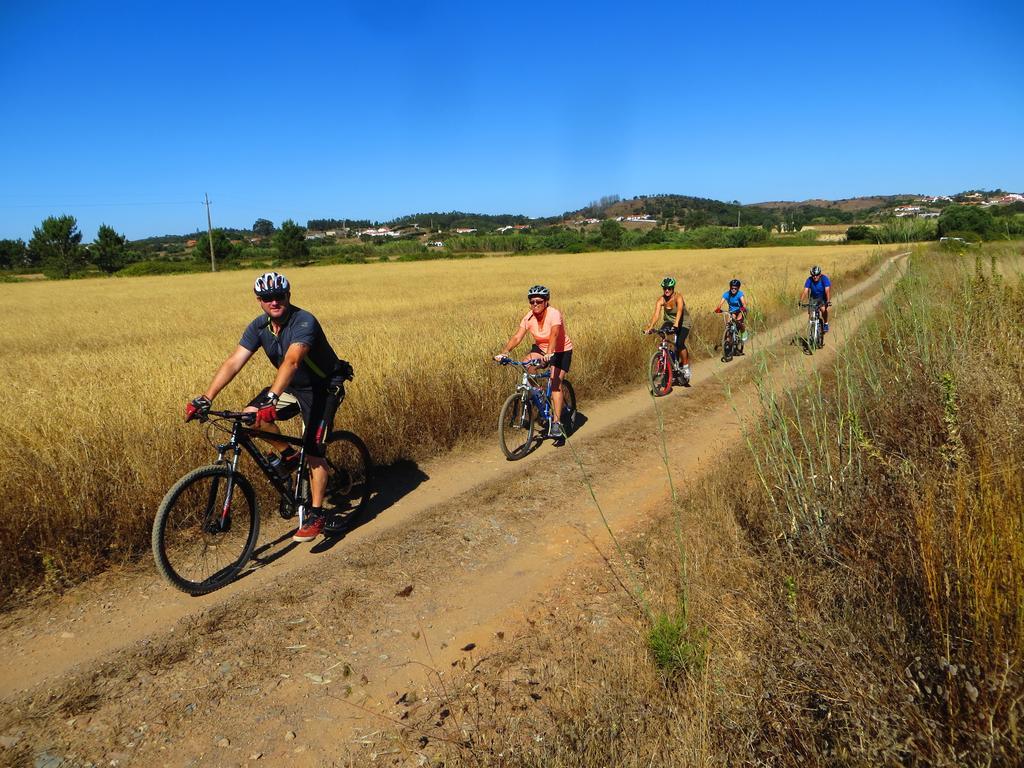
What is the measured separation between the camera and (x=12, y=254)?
3364 inches

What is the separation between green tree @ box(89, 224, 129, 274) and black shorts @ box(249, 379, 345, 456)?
92.0 m

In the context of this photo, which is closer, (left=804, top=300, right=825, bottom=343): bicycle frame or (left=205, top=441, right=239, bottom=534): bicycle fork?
(left=205, top=441, right=239, bottom=534): bicycle fork

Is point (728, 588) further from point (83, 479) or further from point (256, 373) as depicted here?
point (256, 373)

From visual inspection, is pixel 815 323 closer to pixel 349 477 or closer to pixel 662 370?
pixel 662 370

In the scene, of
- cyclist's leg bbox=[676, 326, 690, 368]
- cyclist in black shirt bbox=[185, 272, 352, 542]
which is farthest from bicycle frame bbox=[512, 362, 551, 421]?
cyclist's leg bbox=[676, 326, 690, 368]

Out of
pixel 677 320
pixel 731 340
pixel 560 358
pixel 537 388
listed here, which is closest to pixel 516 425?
pixel 537 388

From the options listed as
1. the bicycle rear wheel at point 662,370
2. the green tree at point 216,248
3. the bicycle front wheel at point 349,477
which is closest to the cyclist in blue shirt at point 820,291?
the bicycle rear wheel at point 662,370

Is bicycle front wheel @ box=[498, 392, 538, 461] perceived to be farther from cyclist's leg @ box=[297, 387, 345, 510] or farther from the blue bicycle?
cyclist's leg @ box=[297, 387, 345, 510]

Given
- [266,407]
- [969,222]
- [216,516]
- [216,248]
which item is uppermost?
[216,248]

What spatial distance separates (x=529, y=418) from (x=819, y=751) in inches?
231

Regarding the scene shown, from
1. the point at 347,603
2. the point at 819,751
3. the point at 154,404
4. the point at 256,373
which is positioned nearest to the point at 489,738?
the point at 819,751

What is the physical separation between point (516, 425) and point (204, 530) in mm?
3921

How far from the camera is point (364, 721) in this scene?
320 cm

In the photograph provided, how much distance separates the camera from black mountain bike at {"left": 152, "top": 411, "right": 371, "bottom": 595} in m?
4.45
